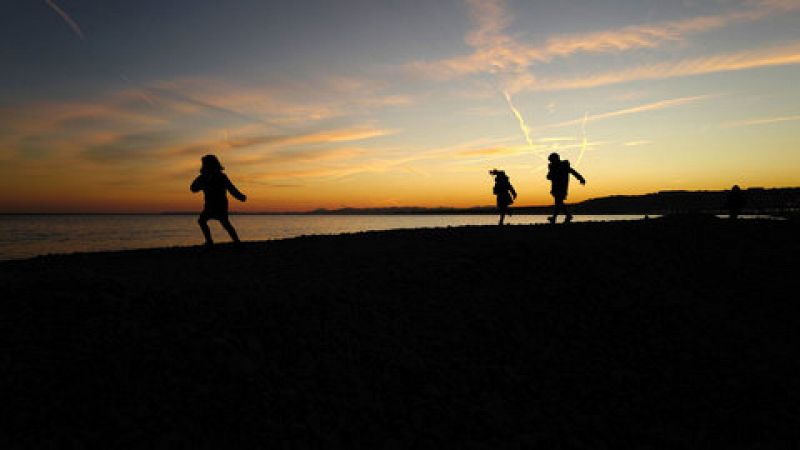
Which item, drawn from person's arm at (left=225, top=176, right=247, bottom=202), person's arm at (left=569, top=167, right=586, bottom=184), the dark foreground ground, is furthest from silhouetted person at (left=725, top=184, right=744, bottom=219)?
person's arm at (left=225, top=176, right=247, bottom=202)

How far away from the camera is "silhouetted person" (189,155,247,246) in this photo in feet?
40.5

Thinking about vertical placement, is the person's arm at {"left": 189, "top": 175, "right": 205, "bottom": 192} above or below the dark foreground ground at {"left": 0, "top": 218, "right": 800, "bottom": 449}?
above

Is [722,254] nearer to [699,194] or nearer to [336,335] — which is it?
[336,335]

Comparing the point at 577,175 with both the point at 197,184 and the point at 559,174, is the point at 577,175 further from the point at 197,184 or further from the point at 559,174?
the point at 197,184

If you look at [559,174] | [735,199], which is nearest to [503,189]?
[559,174]

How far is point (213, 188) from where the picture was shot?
1243 cm

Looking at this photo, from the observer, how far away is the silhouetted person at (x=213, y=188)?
40.5 ft

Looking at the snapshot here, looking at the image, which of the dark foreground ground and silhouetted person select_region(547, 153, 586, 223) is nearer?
the dark foreground ground

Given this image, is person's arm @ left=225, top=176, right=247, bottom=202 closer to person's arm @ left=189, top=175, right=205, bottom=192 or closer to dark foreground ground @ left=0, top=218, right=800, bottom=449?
person's arm @ left=189, top=175, right=205, bottom=192

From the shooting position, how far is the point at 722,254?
42.0 ft

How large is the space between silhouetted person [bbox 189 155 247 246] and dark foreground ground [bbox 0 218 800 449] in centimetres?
172

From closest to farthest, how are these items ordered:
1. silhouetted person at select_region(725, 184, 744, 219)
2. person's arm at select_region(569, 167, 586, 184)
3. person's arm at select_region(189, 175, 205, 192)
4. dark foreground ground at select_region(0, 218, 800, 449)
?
dark foreground ground at select_region(0, 218, 800, 449) < person's arm at select_region(189, 175, 205, 192) < person's arm at select_region(569, 167, 586, 184) < silhouetted person at select_region(725, 184, 744, 219)

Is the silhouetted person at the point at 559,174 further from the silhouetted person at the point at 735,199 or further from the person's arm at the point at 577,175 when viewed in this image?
the silhouetted person at the point at 735,199

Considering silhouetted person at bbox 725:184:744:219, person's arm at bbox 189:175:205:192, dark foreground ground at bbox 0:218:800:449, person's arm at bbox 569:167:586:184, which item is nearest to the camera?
dark foreground ground at bbox 0:218:800:449
